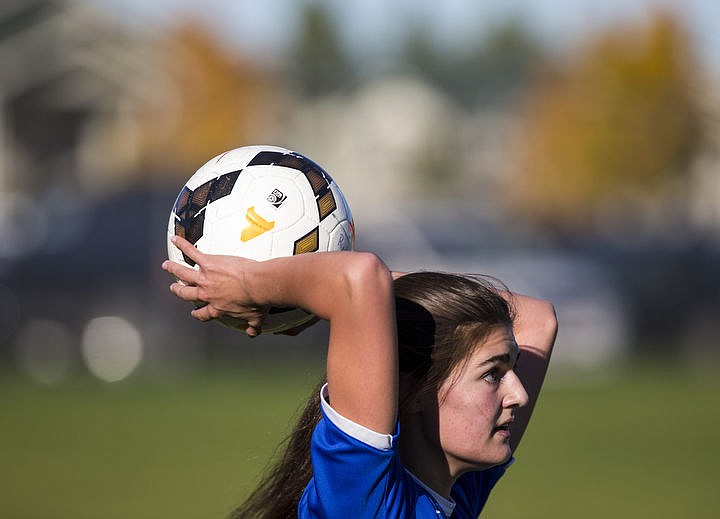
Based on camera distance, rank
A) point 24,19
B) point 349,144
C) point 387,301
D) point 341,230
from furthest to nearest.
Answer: point 349,144, point 24,19, point 341,230, point 387,301

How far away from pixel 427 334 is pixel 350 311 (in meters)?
0.50

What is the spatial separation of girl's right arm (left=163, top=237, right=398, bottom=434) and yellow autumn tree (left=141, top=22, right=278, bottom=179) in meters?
38.8

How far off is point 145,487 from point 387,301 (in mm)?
7808

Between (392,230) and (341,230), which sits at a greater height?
(341,230)

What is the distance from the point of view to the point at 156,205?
17.8 m

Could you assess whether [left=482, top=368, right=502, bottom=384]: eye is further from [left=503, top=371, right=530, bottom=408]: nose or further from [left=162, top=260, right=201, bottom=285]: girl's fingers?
[left=162, top=260, right=201, bottom=285]: girl's fingers

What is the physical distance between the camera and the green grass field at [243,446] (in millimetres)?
9406

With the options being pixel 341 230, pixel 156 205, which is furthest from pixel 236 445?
pixel 341 230

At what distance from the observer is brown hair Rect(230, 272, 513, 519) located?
10.1ft

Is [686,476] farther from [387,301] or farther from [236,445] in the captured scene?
[387,301]

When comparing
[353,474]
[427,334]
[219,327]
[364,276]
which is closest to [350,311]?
[364,276]

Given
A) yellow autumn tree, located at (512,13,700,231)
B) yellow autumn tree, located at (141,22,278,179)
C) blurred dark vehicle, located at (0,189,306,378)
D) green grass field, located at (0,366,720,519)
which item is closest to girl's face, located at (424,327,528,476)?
green grass field, located at (0,366,720,519)

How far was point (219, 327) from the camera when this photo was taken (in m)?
17.2

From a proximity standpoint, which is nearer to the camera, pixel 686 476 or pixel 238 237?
pixel 238 237
